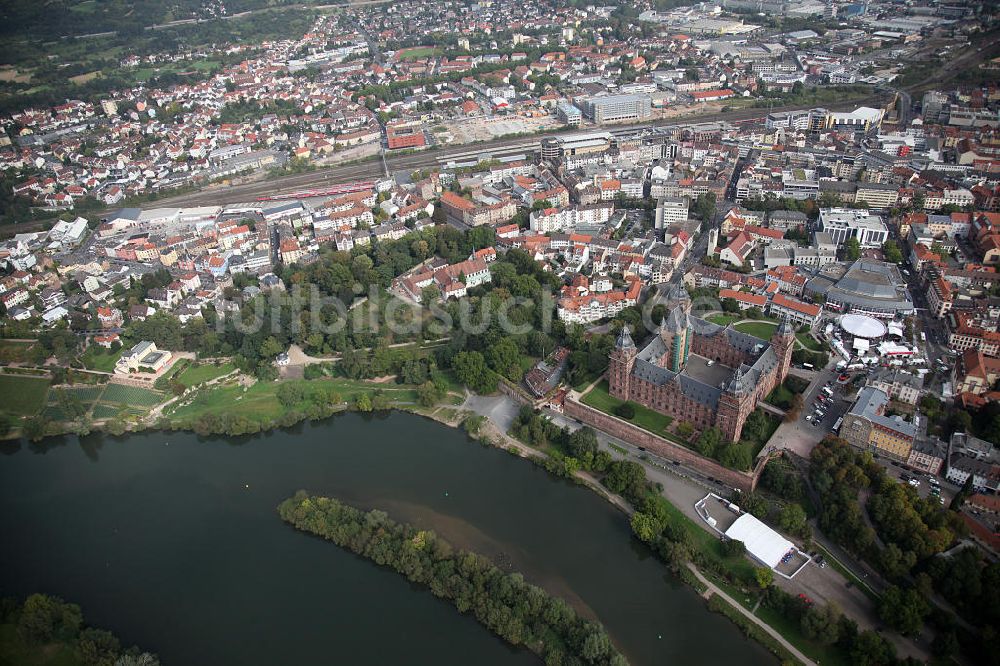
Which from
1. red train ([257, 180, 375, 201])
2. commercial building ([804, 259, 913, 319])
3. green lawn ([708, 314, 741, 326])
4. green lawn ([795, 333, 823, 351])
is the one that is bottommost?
green lawn ([795, 333, 823, 351])

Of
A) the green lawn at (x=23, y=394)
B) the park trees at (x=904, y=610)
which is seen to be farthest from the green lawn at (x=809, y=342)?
the green lawn at (x=23, y=394)

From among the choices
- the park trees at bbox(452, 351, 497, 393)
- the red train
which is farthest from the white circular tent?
the red train

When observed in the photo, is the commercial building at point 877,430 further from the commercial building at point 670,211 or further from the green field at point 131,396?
the green field at point 131,396

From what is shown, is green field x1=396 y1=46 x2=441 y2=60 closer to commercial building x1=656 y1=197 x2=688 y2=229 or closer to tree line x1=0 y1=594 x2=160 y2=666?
commercial building x1=656 y1=197 x2=688 y2=229

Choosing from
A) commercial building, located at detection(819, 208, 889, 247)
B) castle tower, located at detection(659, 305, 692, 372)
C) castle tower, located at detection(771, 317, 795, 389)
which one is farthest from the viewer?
commercial building, located at detection(819, 208, 889, 247)

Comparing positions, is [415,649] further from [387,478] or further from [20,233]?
[20,233]

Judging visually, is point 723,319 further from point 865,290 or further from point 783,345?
point 865,290
